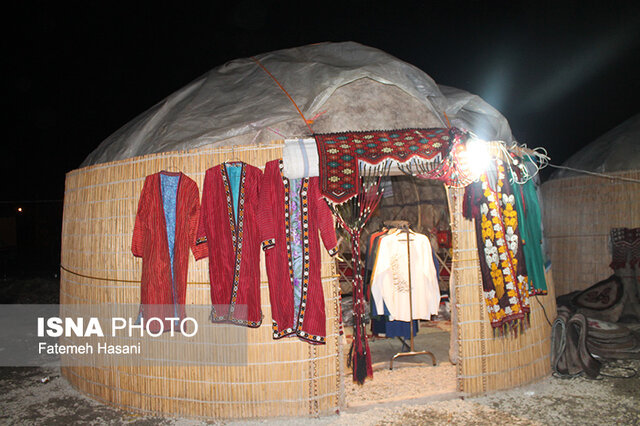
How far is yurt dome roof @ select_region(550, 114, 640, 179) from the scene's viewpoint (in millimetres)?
6254

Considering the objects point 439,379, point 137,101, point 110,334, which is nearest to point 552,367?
point 439,379

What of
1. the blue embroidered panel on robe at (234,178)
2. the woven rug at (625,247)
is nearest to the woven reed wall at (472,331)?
the blue embroidered panel on robe at (234,178)

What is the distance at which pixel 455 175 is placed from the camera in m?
3.46

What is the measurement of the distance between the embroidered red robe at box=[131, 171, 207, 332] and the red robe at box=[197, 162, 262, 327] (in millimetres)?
132

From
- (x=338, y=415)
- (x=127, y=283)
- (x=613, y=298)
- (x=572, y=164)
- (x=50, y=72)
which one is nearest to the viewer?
(x=338, y=415)

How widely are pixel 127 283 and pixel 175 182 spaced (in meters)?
1.00

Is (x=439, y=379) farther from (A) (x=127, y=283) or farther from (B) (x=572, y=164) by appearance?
(B) (x=572, y=164)

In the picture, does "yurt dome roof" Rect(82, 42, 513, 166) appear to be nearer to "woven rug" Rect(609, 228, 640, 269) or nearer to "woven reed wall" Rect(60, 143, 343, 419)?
"woven reed wall" Rect(60, 143, 343, 419)

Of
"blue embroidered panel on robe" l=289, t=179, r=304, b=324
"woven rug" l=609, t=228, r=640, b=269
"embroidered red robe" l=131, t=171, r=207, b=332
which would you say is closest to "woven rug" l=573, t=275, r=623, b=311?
"woven rug" l=609, t=228, r=640, b=269

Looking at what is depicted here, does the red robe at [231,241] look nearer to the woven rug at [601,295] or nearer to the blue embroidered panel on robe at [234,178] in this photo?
the blue embroidered panel on robe at [234,178]

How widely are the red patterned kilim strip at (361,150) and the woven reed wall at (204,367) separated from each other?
456 millimetres

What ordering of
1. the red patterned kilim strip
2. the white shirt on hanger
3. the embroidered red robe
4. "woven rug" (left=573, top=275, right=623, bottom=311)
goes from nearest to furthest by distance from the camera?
the red patterned kilim strip < the embroidered red robe < the white shirt on hanger < "woven rug" (left=573, top=275, right=623, bottom=311)

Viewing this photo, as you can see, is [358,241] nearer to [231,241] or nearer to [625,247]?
[231,241]

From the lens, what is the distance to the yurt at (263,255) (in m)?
3.34
